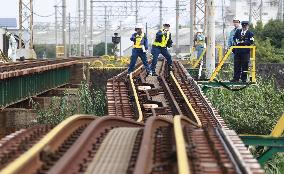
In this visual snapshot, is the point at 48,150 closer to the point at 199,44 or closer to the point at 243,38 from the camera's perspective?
the point at 243,38

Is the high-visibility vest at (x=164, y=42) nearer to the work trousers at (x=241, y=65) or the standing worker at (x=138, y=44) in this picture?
the standing worker at (x=138, y=44)

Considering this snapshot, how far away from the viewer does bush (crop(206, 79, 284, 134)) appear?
1734 cm

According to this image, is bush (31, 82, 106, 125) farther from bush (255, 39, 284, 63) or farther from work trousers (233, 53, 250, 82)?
bush (255, 39, 284, 63)

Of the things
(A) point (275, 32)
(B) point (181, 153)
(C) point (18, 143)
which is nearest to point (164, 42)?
(C) point (18, 143)

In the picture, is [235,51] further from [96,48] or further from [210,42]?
[96,48]

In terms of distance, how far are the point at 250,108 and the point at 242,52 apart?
6.84 ft

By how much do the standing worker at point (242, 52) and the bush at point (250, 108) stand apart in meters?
0.59

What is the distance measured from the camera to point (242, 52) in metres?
19.5

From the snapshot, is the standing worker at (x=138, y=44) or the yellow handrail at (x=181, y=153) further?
the standing worker at (x=138, y=44)

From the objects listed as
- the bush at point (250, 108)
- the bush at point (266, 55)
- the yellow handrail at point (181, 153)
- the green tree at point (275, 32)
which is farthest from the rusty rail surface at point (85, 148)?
the green tree at point (275, 32)

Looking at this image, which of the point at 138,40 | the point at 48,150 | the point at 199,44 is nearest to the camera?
the point at 48,150

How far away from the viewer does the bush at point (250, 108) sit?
17.3 m

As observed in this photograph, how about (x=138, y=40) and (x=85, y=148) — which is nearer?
(x=85, y=148)

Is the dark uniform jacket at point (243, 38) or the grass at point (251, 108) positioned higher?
the dark uniform jacket at point (243, 38)
